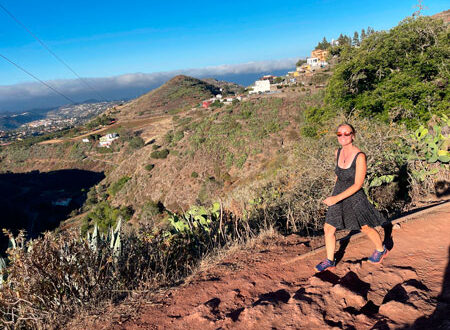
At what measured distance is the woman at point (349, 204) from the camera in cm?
243

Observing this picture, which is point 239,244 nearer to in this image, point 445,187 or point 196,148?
point 445,187

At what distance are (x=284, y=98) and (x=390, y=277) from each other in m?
36.8

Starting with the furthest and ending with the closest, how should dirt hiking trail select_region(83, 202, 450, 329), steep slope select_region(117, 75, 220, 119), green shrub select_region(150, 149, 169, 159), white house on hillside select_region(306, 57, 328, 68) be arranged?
steep slope select_region(117, 75, 220, 119)
white house on hillside select_region(306, 57, 328, 68)
green shrub select_region(150, 149, 169, 159)
dirt hiking trail select_region(83, 202, 450, 329)

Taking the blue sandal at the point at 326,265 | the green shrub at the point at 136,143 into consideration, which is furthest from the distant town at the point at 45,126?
the blue sandal at the point at 326,265

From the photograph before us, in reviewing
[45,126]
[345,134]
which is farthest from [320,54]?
[45,126]

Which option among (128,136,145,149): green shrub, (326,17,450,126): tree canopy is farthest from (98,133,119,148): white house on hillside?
(326,17,450,126): tree canopy

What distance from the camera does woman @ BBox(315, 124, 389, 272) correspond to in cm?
243

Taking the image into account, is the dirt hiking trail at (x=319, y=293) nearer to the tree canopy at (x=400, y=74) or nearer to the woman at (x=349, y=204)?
the woman at (x=349, y=204)

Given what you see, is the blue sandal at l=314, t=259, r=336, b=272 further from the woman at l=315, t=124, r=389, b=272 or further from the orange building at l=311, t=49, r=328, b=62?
→ the orange building at l=311, t=49, r=328, b=62

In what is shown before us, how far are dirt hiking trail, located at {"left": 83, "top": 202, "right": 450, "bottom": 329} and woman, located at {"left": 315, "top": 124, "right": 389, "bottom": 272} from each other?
243 mm

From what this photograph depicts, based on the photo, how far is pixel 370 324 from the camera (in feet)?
5.92

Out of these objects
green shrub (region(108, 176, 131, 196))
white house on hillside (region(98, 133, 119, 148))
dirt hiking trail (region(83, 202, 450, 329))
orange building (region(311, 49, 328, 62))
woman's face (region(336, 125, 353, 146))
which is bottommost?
green shrub (region(108, 176, 131, 196))

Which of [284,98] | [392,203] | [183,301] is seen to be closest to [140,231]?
[183,301]

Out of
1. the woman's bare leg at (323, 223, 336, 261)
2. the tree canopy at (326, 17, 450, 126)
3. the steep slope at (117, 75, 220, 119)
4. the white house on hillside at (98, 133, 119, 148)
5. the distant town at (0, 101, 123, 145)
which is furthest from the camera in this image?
the distant town at (0, 101, 123, 145)
